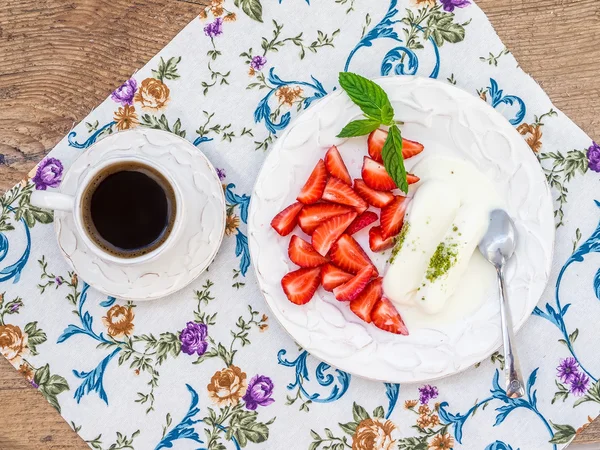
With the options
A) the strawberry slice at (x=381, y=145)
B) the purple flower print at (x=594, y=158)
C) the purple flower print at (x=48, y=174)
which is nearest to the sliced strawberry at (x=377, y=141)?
Answer: the strawberry slice at (x=381, y=145)

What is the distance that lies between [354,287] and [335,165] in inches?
9.4

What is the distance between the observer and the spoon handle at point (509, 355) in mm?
1153

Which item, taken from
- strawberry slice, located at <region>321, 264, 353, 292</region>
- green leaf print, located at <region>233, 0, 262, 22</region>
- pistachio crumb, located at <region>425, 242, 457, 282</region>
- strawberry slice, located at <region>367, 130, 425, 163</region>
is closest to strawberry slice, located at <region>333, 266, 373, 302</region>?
A: strawberry slice, located at <region>321, 264, 353, 292</region>

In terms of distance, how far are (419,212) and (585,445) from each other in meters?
0.60

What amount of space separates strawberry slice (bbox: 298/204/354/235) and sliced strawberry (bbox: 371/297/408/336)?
0.19 m

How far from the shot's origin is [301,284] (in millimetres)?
1192

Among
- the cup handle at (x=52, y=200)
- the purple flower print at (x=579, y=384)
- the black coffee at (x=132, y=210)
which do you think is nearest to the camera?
the cup handle at (x=52, y=200)

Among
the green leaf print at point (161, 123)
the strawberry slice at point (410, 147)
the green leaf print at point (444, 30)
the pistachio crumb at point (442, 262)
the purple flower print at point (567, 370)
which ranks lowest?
the purple flower print at point (567, 370)

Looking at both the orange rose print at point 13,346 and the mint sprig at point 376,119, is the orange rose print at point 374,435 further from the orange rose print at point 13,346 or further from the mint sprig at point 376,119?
the orange rose print at point 13,346

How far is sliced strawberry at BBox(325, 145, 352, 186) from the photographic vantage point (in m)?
1.20

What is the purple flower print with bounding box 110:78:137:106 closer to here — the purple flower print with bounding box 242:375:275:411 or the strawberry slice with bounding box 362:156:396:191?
the strawberry slice with bounding box 362:156:396:191

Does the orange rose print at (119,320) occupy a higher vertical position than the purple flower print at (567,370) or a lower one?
higher

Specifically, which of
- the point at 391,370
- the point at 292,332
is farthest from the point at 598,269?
the point at 292,332

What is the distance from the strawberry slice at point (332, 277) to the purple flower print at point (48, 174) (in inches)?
23.3
